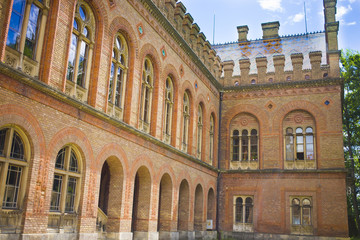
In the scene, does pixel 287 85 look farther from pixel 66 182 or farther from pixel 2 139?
pixel 2 139

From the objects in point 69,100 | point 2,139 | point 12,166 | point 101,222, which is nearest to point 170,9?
point 69,100

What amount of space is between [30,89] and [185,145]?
12385 millimetres

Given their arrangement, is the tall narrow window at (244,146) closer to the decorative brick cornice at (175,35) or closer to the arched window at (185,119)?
the decorative brick cornice at (175,35)

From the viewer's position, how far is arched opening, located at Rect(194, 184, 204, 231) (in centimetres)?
2345

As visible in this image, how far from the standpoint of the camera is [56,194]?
12.2 m

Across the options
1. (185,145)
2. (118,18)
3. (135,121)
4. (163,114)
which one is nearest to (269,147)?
(185,145)

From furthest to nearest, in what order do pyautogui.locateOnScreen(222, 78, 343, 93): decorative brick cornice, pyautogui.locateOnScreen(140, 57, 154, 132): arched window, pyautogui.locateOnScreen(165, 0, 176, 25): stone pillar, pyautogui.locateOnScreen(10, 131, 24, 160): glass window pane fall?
pyautogui.locateOnScreen(222, 78, 343, 93): decorative brick cornice → pyautogui.locateOnScreen(165, 0, 176, 25): stone pillar → pyautogui.locateOnScreen(140, 57, 154, 132): arched window → pyautogui.locateOnScreen(10, 131, 24, 160): glass window pane

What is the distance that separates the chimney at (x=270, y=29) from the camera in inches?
1303

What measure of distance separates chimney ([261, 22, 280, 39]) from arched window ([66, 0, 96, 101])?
2198 centimetres

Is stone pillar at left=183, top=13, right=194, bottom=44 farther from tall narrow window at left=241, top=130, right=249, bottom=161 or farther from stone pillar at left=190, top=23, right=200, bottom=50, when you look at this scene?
tall narrow window at left=241, top=130, right=249, bottom=161

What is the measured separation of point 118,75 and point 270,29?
21077 mm

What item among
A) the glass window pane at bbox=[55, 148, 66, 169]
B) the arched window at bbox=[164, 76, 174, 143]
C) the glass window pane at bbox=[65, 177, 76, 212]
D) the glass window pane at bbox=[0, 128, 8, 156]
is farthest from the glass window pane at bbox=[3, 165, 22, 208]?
the arched window at bbox=[164, 76, 174, 143]

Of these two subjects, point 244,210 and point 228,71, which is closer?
point 244,210

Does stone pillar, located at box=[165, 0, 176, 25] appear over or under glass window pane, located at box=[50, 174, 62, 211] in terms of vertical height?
over
